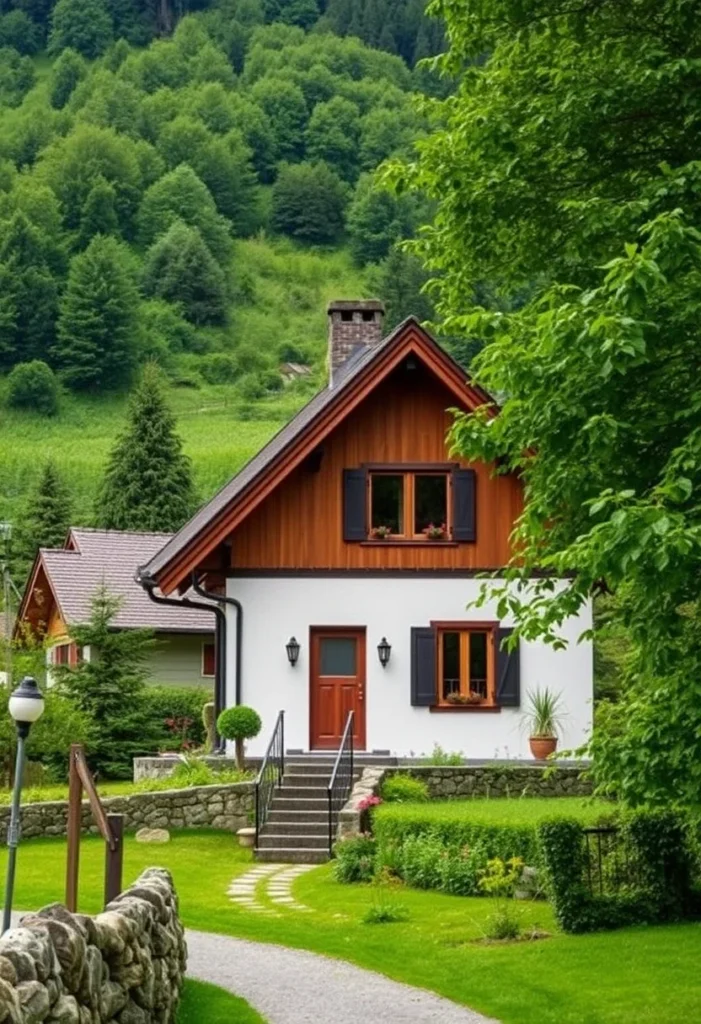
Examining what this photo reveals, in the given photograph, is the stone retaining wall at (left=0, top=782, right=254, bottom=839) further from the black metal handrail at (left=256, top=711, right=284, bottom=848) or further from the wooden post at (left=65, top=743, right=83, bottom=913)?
the wooden post at (left=65, top=743, right=83, bottom=913)

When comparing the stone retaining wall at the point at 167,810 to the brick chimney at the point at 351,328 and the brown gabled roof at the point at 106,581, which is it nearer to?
the brown gabled roof at the point at 106,581

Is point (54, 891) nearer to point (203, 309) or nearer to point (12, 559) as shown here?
point (12, 559)

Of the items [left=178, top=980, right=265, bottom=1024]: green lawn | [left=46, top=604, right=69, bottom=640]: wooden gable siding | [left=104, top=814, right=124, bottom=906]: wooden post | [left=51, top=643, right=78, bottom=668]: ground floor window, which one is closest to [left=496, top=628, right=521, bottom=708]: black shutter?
[left=51, top=643, right=78, bottom=668]: ground floor window

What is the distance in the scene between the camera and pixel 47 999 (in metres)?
6.75

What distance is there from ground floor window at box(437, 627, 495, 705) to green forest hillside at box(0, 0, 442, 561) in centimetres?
5435

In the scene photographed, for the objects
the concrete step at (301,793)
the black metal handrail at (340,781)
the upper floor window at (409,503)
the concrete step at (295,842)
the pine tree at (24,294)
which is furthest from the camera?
the pine tree at (24,294)

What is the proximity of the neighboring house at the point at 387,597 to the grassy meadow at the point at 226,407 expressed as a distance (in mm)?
38027

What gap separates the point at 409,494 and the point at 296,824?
6168 millimetres

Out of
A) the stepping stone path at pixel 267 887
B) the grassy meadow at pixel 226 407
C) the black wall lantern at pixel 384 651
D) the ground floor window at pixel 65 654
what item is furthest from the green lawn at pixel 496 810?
the grassy meadow at pixel 226 407

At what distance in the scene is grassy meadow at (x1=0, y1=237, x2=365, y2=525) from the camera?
8775 centimetres

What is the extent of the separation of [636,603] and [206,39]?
18706 centimetres

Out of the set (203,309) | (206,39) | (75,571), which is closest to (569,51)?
(75,571)

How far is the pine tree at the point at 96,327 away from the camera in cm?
11731

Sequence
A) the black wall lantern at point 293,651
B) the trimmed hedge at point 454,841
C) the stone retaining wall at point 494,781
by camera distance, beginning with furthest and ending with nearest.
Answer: the black wall lantern at point 293,651
the stone retaining wall at point 494,781
the trimmed hedge at point 454,841
